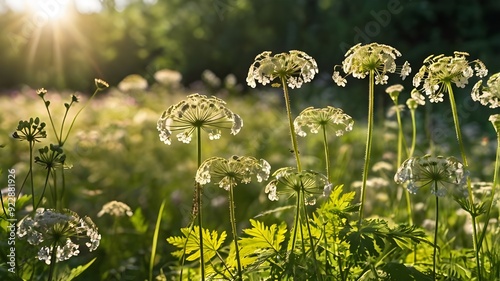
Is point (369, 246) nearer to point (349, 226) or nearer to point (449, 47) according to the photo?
point (349, 226)

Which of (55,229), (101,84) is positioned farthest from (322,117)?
(55,229)

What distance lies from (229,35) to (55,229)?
676 inches

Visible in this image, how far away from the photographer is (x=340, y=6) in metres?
17.1

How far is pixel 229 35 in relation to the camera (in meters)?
18.7

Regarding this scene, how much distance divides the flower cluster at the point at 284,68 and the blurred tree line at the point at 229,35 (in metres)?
8.41

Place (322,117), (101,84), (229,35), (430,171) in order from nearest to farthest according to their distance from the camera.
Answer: (430,171), (322,117), (101,84), (229,35)

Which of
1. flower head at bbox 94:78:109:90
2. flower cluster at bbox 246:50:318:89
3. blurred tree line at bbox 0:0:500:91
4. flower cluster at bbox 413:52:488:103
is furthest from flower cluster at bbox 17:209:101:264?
blurred tree line at bbox 0:0:500:91

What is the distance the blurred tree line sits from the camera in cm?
1567

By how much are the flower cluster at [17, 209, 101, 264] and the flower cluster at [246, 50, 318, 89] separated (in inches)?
26.4

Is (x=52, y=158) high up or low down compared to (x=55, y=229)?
up

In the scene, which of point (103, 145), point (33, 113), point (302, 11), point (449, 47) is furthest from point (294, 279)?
point (302, 11)

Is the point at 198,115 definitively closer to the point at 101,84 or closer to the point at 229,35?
the point at 101,84

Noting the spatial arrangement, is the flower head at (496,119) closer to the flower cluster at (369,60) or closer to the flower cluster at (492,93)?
the flower cluster at (492,93)

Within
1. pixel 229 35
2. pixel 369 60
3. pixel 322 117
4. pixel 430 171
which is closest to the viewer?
pixel 430 171
